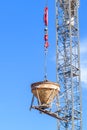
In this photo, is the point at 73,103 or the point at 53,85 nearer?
the point at 53,85

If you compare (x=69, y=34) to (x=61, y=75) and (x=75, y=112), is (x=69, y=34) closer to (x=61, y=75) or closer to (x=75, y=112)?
(x=61, y=75)

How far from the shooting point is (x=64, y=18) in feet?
342

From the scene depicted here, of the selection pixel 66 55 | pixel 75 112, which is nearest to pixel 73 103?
pixel 75 112

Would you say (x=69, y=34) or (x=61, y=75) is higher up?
(x=69, y=34)

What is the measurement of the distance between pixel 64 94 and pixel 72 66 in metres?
5.10

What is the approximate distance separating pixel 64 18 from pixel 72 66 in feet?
29.3

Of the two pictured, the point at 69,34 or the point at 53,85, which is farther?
the point at 69,34

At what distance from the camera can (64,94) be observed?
100250 millimetres

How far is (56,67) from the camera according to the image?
103m

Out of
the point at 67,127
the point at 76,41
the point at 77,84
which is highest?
the point at 76,41

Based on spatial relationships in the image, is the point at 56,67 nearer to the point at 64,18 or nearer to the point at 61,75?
the point at 61,75

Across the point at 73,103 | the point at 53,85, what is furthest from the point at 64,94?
the point at 53,85

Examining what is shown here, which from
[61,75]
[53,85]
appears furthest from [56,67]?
[53,85]

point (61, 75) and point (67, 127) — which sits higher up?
point (61, 75)
